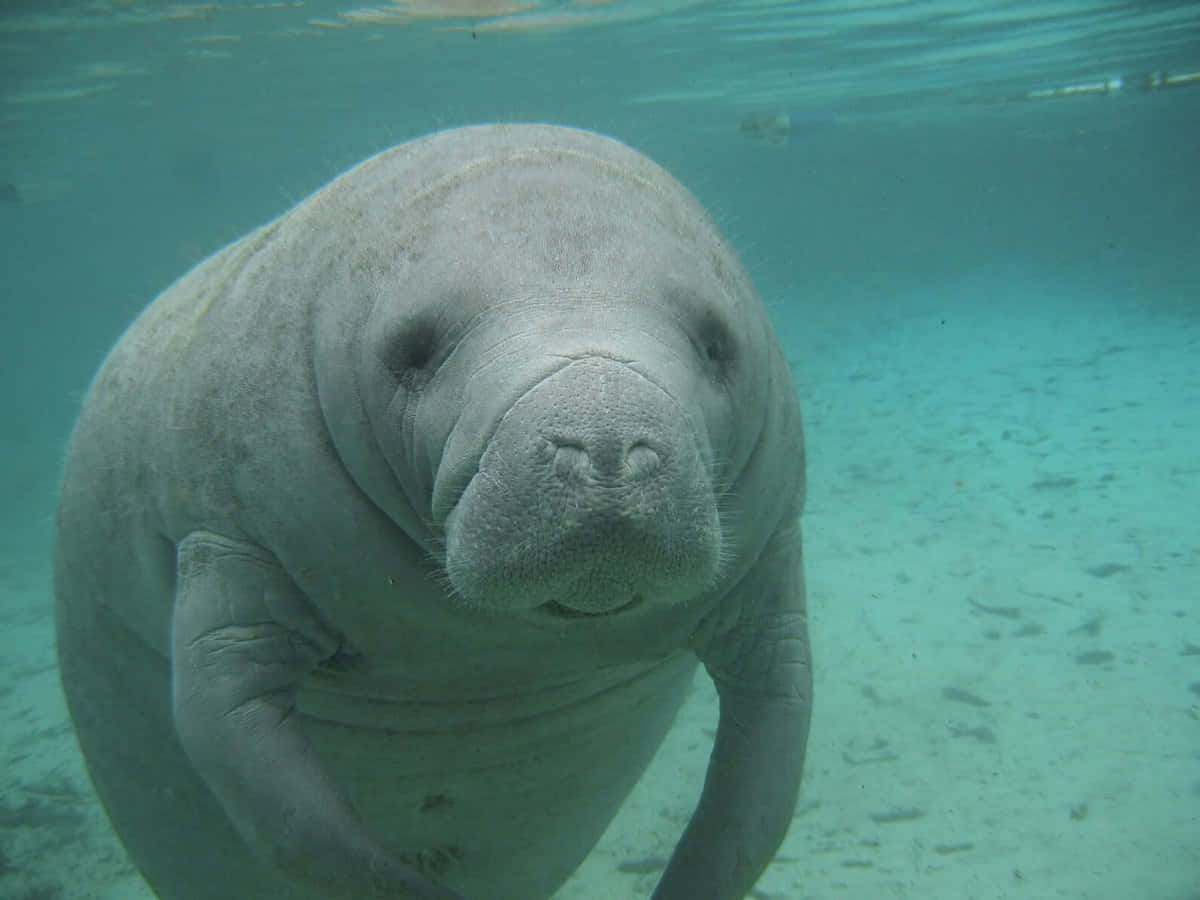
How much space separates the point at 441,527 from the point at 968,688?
211 inches

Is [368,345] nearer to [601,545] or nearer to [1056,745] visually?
[601,545]

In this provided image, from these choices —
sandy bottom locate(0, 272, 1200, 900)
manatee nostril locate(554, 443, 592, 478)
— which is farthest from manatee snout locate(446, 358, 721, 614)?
sandy bottom locate(0, 272, 1200, 900)

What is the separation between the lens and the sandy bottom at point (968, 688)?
473cm

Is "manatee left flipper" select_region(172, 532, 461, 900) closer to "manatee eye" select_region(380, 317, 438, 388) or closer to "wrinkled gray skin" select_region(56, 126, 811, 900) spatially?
"wrinkled gray skin" select_region(56, 126, 811, 900)

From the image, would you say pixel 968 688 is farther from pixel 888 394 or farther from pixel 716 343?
pixel 888 394

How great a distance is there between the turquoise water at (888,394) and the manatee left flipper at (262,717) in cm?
147

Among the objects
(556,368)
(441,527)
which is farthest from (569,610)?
(556,368)

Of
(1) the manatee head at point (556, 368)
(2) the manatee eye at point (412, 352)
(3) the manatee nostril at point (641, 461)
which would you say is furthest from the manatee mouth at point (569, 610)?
(2) the manatee eye at point (412, 352)

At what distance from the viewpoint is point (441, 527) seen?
1.98 m

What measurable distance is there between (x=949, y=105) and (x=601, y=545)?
120 ft

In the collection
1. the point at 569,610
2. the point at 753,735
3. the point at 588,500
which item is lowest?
the point at 753,735

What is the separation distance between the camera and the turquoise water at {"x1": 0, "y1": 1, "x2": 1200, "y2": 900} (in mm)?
5176

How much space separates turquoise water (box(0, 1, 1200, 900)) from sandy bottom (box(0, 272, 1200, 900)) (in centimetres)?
3

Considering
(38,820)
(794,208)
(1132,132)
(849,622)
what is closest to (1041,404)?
(849,622)
